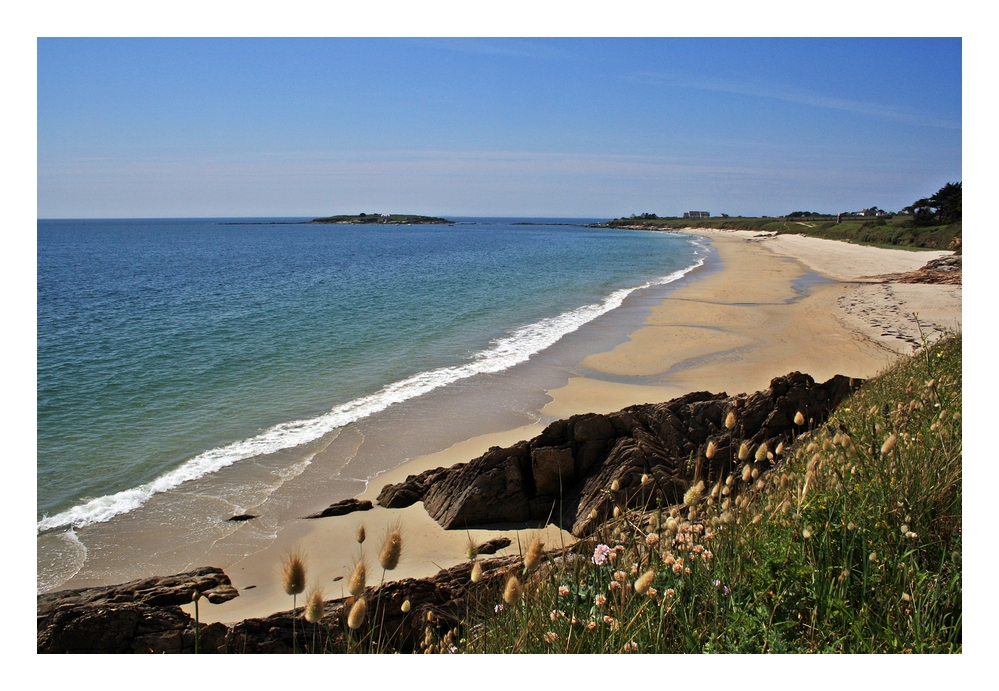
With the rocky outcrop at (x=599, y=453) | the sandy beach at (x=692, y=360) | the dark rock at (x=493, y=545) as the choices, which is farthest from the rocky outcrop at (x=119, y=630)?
the rocky outcrop at (x=599, y=453)

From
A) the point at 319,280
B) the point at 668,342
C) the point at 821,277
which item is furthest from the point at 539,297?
the point at 821,277

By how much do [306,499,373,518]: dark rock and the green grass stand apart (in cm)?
468

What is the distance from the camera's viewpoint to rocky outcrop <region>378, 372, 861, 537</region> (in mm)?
6789

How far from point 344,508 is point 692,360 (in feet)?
36.7

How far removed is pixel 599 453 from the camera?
23.1ft

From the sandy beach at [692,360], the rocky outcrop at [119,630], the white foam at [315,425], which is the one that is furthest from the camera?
the white foam at [315,425]

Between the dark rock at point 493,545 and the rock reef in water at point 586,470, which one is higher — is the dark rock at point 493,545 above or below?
below

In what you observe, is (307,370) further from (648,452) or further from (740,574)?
(740,574)

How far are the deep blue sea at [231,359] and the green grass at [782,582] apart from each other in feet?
21.5

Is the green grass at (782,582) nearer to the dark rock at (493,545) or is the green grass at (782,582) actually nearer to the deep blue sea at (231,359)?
the dark rock at (493,545)

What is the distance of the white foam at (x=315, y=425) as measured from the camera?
860 centimetres

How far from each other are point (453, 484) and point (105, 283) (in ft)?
115
